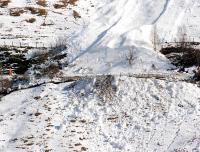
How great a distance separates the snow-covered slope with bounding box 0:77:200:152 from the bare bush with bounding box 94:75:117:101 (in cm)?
23

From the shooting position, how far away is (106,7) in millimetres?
47844

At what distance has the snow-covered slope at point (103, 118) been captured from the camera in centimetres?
2461

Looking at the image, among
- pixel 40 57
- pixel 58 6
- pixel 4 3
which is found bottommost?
pixel 40 57

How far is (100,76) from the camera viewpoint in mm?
30703

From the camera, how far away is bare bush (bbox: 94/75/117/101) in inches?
1137

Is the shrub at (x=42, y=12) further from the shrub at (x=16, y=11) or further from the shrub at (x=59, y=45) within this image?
the shrub at (x=59, y=45)

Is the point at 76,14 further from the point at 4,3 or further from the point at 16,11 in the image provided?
the point at 4,3

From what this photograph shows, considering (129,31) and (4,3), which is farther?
(4,3)

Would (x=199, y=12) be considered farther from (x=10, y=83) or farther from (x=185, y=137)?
(x=185, y=137)

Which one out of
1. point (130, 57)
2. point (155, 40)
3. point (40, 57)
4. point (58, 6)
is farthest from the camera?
point (58, 6)

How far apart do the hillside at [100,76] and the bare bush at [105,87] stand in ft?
0.18

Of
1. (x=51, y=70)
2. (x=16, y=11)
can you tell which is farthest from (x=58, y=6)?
(x=51, y=70)

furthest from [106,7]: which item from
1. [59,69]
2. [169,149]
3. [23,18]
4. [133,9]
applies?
[169,149]

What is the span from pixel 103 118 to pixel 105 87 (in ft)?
8.39
